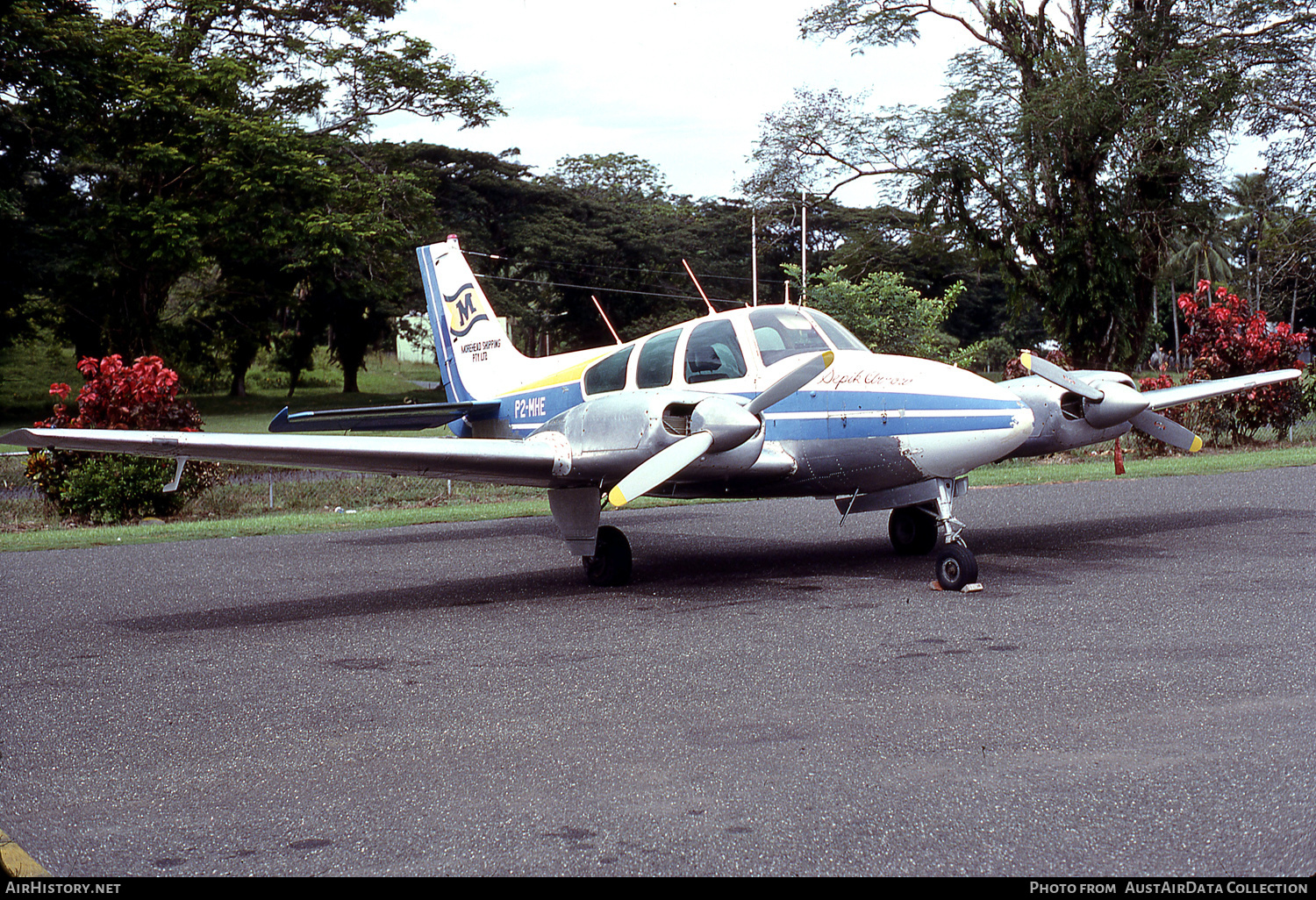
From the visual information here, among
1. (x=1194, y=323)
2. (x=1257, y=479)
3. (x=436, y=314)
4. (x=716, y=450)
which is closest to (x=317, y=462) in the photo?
(x=716, y=450)

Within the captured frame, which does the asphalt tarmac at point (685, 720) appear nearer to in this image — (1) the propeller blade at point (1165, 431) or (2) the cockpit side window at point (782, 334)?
(1) the propeller blade at point (1165, 431)

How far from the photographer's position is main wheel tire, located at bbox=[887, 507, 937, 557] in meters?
10.5

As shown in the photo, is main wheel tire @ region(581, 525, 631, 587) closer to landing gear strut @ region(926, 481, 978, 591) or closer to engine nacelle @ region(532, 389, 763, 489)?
engine nacelle @ region(532, 389, 763, 489)

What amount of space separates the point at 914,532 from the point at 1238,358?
14.5 metres

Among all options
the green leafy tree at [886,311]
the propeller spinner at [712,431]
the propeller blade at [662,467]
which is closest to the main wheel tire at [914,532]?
the propeller spinner at [712,431]

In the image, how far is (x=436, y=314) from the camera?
14.6m

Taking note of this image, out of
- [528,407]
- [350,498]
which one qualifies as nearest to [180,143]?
A: [350,498]

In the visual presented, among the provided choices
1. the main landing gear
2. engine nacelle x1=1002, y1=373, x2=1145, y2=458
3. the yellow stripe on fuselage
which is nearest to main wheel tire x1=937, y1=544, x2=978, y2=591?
the main landing gear

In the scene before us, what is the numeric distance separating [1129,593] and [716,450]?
3.29m

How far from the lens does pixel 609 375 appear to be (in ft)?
33.3

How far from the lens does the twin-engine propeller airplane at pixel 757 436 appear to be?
8406mm

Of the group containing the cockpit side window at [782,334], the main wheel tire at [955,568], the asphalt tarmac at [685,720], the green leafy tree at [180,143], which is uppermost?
the green leafy tree at [180,143]

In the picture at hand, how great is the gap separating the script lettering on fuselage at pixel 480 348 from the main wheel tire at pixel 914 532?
572 cm

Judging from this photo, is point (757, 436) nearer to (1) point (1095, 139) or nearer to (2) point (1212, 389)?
(2) point (1212, 389)
